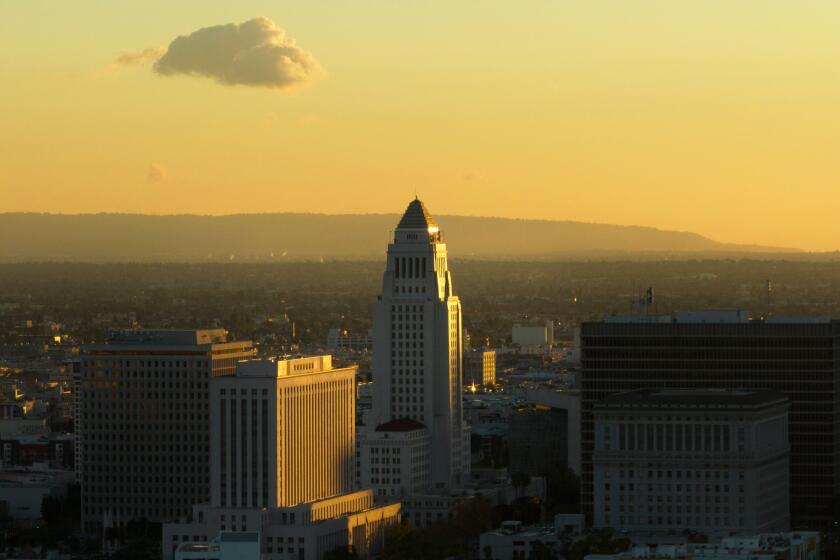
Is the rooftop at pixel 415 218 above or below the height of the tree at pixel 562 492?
above

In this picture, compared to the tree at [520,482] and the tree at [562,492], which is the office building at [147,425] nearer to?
the tree at [520,482]

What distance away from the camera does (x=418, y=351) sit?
148 meters

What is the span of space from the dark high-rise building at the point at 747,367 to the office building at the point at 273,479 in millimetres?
14514

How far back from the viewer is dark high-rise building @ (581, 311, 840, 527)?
136 metres

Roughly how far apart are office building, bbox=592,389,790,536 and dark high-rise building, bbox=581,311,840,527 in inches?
330

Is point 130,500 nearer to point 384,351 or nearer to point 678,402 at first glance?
point 384,351

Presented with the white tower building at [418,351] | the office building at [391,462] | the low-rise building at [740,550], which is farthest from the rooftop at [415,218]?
the low-rise building at [740,550]

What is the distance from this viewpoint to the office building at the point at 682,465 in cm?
12506

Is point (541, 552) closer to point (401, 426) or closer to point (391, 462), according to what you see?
point (391, 462)

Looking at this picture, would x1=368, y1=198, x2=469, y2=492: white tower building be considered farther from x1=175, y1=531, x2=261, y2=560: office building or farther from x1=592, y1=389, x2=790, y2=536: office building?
x1=175, y1=531, x2=261, y2=560: office building

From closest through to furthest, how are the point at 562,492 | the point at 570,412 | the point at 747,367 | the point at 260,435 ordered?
the point at 260,435 → the point at 747,367 → the point at 562,492 → the point at 570,412

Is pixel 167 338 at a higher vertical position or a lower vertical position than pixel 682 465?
higher

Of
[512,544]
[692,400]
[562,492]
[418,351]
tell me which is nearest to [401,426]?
[418,351]

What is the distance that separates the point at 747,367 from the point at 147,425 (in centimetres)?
3270
